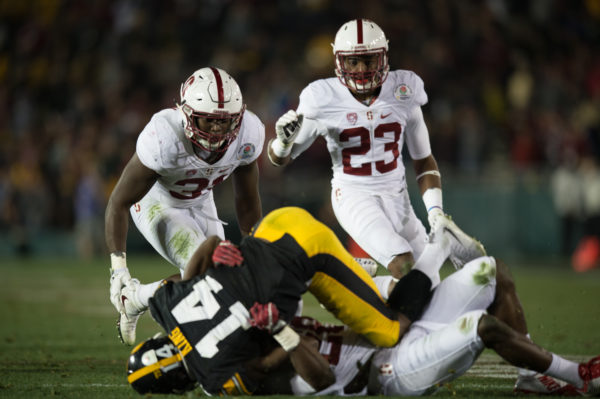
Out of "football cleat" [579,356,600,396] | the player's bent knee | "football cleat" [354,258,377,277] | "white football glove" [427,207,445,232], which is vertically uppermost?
"white football glove" [427,207,445,232]

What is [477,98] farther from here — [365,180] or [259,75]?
[365,180]

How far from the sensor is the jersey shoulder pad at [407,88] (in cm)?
561

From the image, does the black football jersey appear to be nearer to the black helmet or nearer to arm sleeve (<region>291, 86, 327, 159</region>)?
the black helmet

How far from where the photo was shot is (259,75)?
13586 mm

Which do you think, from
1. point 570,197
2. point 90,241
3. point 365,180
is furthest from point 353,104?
point 90,241

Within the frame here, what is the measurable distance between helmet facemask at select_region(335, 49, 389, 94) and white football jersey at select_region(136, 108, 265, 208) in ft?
2.13

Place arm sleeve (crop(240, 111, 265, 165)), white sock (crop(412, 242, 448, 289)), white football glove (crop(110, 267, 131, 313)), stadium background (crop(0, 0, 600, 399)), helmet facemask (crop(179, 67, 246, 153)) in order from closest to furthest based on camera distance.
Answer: white sock (crop(412, 242, 448, 289)), white football glove (crop(110, 267, 131, 313)), helmet facemask (crop(179, 67, 246, 153)), arm sleeve (crop(240, 111, 265, 165)), stadium background (crop(0, 0, 600, 399))

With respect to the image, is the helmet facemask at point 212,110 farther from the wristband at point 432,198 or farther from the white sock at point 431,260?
the white sock at point 431,260

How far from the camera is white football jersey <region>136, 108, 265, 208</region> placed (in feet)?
16.6

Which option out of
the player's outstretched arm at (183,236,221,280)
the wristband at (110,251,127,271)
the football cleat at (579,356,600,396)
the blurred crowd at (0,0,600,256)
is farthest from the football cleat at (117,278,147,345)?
the blurred crowd at (0,0,600,256)

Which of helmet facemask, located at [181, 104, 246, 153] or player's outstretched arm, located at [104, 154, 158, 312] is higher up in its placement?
helmet facemask, located at [181, 104, 246, 153]

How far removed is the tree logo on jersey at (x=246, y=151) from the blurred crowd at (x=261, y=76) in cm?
704

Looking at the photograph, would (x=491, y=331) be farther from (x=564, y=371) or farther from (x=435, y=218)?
(x=435, y=218)

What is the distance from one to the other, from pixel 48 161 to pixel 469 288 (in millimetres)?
11215
